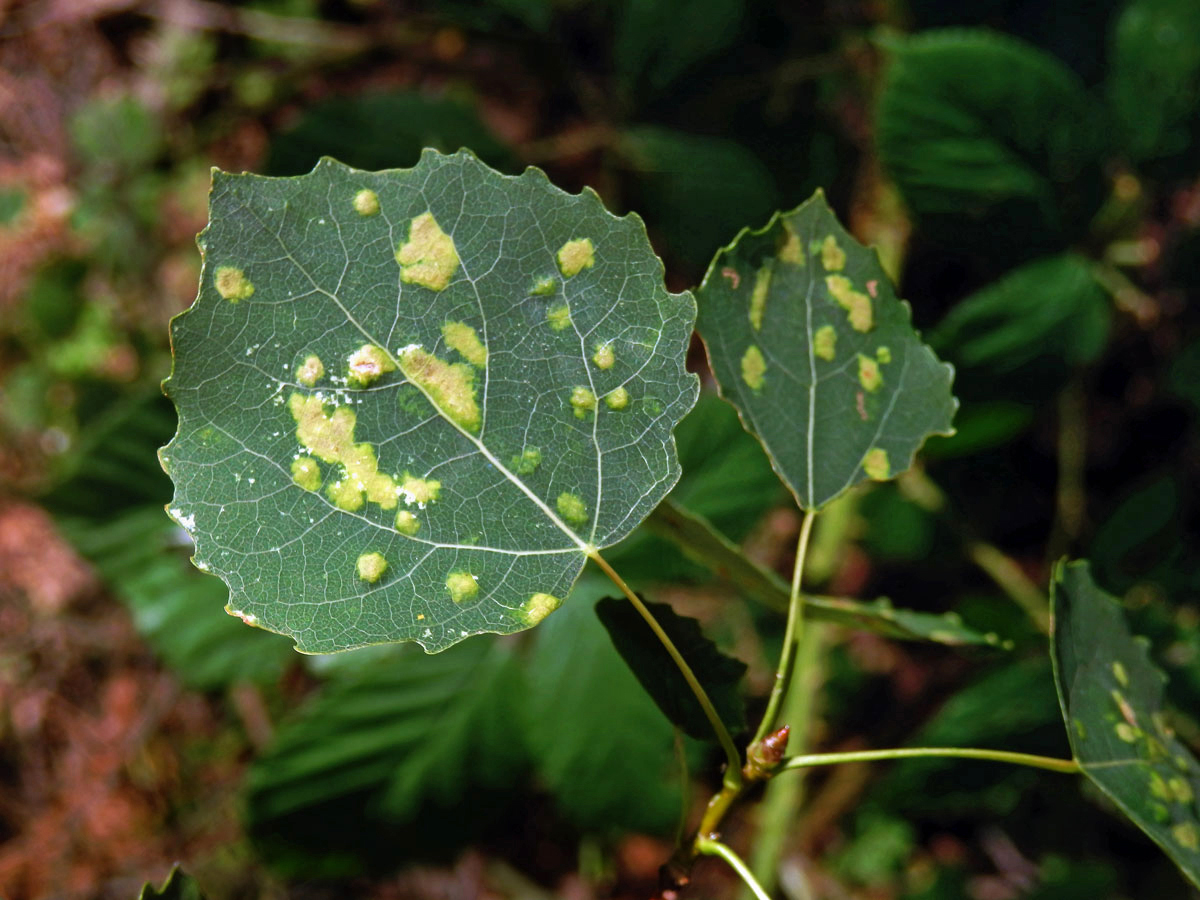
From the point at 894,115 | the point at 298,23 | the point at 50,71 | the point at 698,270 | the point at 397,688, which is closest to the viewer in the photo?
the point at 894,115

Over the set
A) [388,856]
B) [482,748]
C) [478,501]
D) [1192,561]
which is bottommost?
[388,856]

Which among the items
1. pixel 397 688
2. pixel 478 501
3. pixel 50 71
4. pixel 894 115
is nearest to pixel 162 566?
pixel 397 688

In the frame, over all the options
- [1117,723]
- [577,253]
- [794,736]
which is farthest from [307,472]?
[794,736]

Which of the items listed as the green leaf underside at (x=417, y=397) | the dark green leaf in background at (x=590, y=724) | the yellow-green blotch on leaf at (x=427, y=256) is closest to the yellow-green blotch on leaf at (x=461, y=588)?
the green leaf underside at (x=417, y=397)

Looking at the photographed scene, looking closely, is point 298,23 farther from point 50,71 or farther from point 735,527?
point 735,527

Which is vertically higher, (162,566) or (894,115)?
(894,115)

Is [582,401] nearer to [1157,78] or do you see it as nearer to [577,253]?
[577,253]

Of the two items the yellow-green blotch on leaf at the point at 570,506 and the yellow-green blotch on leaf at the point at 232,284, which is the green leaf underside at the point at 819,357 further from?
the yellow-green blotch on leaf at the point at 232,284
